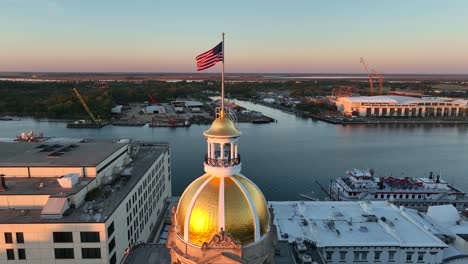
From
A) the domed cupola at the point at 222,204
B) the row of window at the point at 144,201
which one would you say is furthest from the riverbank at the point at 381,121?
the domed cupola at the point at 222,204

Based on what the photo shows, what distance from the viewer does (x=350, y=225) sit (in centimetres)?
3325

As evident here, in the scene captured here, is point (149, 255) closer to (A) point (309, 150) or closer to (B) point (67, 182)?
(B) point (67, 182)

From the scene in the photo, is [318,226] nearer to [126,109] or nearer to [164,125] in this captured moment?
[164,125]

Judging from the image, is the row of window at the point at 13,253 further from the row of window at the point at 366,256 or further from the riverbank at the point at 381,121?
the riverbank at the point at 381,121

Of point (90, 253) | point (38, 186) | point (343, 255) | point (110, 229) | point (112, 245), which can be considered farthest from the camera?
point (38, 186)

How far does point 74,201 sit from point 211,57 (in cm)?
1945

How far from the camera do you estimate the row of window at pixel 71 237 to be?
27078mm

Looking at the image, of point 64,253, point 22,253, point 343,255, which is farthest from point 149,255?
point 343,255

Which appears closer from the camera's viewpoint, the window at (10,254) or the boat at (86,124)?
the window at (10,254)

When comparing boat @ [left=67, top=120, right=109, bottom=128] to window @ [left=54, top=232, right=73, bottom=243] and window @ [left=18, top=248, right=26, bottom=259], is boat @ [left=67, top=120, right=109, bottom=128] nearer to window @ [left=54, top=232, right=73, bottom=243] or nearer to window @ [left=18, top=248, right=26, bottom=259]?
window @ [left=18, top=248, right=26, bottom=259]

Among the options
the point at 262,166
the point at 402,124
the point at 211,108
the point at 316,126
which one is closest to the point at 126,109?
the point at 211,108

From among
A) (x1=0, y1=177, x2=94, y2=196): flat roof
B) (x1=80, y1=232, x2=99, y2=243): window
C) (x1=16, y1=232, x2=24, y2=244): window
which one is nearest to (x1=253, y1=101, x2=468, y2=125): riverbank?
(x1=0, y1=177, x2=94, y2=196): flat roof

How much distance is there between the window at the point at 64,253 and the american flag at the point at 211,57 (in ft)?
63.0

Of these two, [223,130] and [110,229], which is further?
[110,229]
